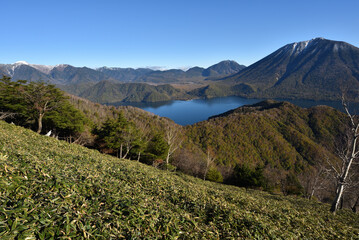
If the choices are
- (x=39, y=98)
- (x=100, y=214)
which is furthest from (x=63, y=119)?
→ (x=100, y=214)

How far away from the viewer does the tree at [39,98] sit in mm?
20781

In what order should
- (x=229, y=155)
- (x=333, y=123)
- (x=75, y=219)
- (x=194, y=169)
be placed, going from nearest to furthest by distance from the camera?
(x=75, y=219) → (x=194, y=169) → (x=229, y=155) → (x=333, y=123)

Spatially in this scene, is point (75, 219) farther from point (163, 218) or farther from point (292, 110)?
point (292, 110)

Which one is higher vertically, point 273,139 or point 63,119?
point 63,119

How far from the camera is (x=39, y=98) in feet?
69.3

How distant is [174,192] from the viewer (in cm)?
725

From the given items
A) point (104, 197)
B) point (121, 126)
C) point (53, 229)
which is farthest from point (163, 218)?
point (121, 126)

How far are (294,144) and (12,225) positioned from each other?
12665 centimetres

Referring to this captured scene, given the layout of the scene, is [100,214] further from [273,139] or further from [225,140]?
[273,139]

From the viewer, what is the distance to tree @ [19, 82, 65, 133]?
20781 millimetres

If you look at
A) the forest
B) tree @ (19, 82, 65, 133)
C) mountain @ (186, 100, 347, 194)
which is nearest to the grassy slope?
the forest

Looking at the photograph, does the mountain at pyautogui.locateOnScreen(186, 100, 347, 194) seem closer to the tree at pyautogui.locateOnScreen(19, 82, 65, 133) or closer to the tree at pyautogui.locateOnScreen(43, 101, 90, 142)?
the tree at pyautogui.locateOnScreen(43, 101, 90, 142)

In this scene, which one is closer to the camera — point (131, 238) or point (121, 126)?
point (131, 238)

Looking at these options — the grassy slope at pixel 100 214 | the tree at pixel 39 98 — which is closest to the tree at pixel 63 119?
the tree at pixel 39 98
